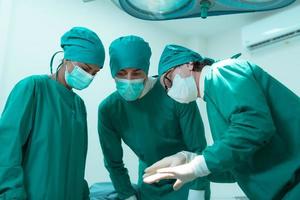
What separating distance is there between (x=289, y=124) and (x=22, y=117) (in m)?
0.93

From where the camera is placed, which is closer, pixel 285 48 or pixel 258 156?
pixel 258 156

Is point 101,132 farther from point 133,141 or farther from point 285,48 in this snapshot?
point 285,48

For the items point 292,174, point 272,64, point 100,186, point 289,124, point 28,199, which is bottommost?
point 100,186

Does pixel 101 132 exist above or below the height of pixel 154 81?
below

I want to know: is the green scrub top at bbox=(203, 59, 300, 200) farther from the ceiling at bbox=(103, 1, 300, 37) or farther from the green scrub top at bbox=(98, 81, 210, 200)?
the ceiling at bbox=(103, 1, 300, 37)

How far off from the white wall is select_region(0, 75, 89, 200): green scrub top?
621 mm

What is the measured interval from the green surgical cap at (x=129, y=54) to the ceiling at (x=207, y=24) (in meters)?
1.30

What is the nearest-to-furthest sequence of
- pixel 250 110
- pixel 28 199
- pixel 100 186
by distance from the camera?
pixel 250 110 < pixel 28 199 < pixel 100 186

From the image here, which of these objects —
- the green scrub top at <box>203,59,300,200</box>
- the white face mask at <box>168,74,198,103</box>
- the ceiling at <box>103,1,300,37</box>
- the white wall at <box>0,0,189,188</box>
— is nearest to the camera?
the green scrub top at <box>203,59,300,200</box>

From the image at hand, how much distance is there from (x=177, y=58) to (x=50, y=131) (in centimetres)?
59

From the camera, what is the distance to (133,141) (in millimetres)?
1725

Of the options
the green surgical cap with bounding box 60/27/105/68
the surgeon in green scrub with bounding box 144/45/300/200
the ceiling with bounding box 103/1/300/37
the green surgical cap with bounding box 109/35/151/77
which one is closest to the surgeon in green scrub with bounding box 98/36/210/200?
the green surgical cap with bounding box 109/35/151/77

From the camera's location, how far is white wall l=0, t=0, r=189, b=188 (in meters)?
1.94

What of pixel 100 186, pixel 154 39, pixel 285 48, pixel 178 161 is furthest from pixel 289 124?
pixel 154 39
